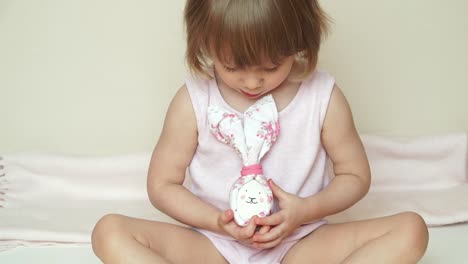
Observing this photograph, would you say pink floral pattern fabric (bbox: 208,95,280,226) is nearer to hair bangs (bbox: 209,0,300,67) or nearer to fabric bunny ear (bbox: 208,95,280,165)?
fabric bunny ear (bbox: 208,95,280,165)

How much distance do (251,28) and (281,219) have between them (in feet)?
1.02

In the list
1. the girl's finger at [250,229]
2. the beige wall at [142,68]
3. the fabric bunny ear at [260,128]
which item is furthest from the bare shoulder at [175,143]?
the beige wall at [142,68]

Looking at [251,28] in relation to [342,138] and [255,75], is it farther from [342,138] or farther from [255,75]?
[342,138]

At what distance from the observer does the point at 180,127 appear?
4.31 ft

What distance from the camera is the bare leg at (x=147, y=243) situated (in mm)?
1139

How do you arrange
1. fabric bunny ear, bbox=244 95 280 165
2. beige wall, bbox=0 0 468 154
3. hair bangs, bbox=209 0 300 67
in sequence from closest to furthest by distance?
hair bangs, bbox=209 0 300 67 → fabric bunny ear, bbox=244 95 280 165 → beige wall, bbox=0 0 468 154

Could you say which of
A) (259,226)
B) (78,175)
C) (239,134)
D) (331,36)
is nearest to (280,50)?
(239,134)

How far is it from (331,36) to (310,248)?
0.60 metres

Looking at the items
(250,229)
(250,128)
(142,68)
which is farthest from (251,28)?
(142,68)

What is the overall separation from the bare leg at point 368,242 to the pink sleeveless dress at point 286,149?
0.03m

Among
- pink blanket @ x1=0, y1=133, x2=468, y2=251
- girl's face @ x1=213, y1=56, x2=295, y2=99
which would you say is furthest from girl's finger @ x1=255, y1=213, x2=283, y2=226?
pink blanket @ x1=0, y1=133, x2=468, y2=251

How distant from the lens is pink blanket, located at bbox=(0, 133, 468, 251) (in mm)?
1547

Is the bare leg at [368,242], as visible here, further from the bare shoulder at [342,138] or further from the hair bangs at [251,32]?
the hair bangs at [251,32]

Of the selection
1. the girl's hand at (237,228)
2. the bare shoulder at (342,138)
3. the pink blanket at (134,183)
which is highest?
the bare shoulder at (342,138)
